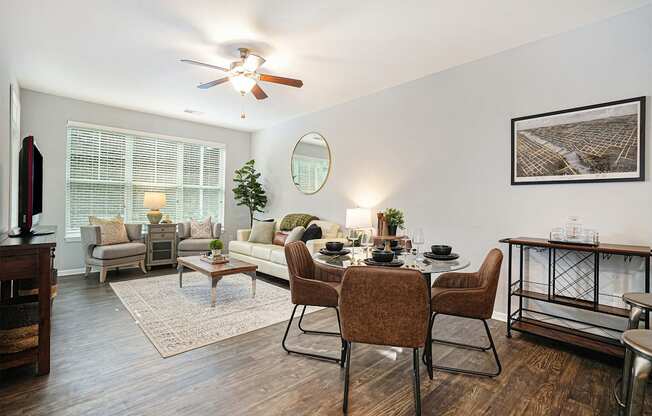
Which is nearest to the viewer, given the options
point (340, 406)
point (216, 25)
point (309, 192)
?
point (340, 406)

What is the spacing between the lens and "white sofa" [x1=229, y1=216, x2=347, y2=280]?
14.8 ft

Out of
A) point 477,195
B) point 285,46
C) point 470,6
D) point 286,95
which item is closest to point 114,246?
point 286,95

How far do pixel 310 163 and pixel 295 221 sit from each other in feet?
3.54

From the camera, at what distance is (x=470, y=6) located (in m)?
2.50

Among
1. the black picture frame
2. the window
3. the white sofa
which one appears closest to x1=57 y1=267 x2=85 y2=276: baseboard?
the window

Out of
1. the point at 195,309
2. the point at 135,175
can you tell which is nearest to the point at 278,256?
the point at 195,309

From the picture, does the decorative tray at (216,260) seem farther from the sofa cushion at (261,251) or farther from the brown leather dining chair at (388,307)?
the brown leather dining chair at (388,307)

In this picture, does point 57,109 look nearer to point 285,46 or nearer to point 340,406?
point 285,46

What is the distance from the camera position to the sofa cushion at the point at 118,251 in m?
4.60

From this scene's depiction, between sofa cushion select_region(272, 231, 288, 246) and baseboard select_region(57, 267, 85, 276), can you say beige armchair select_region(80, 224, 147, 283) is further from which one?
sofa cushion select_region(272, 231, 288, 246)

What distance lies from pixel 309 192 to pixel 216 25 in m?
3.22

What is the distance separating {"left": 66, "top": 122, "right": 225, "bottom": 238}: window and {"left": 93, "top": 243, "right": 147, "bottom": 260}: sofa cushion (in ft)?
2.93

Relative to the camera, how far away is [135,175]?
5738 mm

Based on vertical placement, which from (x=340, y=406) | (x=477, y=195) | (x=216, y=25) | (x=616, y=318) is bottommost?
(x=340, y=406)
